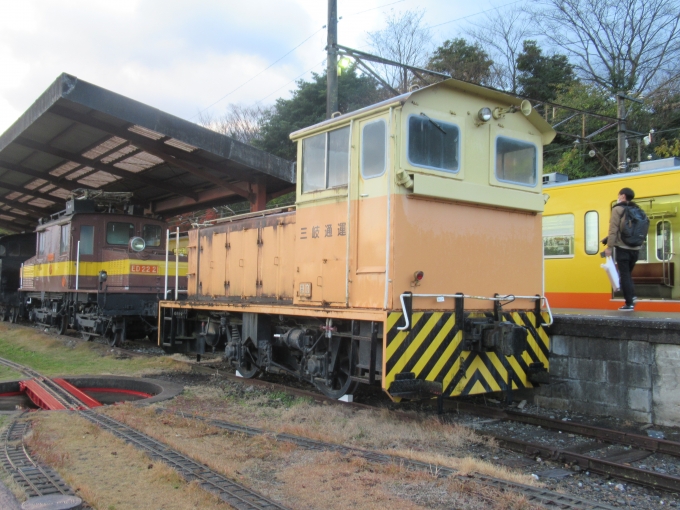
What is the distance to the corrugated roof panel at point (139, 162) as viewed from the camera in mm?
14492

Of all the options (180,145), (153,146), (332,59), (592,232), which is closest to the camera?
(592,232)

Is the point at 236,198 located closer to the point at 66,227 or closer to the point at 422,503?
the point at 66,227

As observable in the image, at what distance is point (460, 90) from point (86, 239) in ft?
38.2

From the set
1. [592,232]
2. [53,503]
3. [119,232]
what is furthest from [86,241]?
[53,503]

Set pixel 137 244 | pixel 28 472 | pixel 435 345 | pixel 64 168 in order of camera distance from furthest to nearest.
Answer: pixel 64 168 → pixel 137 244 → pixel 435 345 → pixel 28 472

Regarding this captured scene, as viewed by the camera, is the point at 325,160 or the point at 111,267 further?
the point at 111,267

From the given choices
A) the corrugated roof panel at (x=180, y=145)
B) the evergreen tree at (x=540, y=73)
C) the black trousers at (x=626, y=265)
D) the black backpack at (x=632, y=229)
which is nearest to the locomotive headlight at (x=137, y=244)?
the corrugated roof panel at (x=180, y=145)

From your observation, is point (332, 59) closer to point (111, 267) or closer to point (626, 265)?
point (111, 267)

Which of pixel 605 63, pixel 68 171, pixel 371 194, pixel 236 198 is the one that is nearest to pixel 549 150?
pixel 605 63

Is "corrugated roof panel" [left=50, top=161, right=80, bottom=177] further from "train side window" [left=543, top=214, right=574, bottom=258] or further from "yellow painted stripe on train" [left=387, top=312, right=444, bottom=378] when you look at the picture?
"yellow painted stripe on train" [left=387, top=312, right=444, bottom=378]

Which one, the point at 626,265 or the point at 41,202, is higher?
the point at 41,202

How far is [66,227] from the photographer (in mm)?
15164

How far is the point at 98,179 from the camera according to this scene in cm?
1773

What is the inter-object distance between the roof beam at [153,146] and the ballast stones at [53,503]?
9973mm
